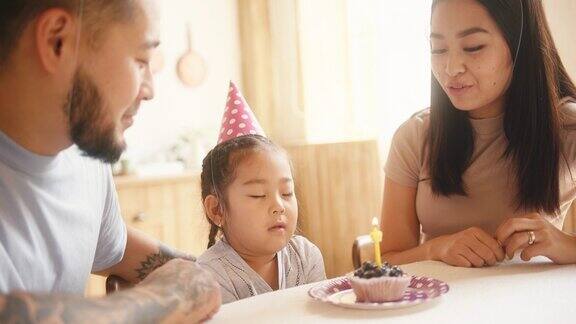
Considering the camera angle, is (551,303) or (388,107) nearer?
(551,303)

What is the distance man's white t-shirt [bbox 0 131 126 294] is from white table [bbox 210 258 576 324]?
13.5 inches

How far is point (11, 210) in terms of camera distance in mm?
1039

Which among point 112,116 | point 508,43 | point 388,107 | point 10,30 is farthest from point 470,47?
point 388,107

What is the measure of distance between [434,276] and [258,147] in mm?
535

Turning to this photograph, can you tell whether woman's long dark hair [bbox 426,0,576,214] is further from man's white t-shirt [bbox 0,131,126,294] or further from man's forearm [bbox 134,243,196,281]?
man's white t-shirt [bbox 0,131,126,294]

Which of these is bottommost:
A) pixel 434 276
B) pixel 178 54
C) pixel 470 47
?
pixel 434 276

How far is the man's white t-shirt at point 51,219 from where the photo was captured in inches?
40.6

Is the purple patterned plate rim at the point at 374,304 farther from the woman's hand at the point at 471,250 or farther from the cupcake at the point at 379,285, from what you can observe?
the woman's hand at the point at 471,250

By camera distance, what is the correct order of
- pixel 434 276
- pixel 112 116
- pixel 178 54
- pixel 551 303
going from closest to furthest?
pixel 551 303 → pixel 112 116 → pixel 434 276 → pixel 178 54

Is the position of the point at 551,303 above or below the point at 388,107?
below

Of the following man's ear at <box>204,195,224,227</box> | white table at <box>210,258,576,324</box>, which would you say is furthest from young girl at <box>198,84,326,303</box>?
white table at <box>210,258,576,324</box>

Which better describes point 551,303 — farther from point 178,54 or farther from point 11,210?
point 178,54

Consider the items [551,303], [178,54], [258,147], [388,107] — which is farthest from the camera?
[178,54]

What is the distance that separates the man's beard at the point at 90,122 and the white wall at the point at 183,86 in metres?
2.73
